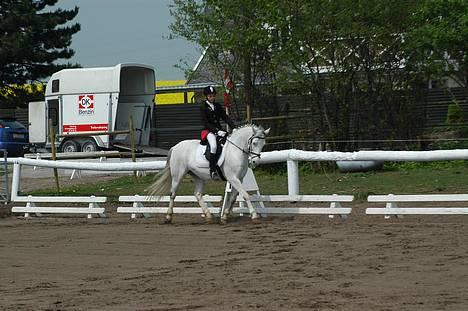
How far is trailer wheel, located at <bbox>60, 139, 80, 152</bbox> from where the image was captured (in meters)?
Result: 38.5

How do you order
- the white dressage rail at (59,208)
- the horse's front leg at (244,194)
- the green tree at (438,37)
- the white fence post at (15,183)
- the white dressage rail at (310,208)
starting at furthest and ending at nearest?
the green tree at (438,37) → the white fence post at (15,183) → the white dressage rail at (59,208) → the horse's front leg at (244,194) → the white dressage rail at (310,208)

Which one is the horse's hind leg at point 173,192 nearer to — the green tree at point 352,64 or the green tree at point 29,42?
the green tree at point 352,64

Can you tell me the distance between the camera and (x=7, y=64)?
57781mm

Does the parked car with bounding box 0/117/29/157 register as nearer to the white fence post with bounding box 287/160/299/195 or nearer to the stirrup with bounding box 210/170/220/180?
the white fence post with bounding box 287/160/299/195

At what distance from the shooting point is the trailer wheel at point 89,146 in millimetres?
37900

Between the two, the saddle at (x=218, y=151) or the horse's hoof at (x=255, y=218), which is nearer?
the horse's hoof at (x=255, y=218)

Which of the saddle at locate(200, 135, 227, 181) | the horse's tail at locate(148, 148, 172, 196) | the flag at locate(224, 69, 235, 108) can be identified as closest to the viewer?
the saddle at locate(200, 135, 227, 181)

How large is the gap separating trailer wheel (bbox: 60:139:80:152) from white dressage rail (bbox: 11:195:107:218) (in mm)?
16407

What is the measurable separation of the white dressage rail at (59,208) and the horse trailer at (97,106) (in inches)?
618

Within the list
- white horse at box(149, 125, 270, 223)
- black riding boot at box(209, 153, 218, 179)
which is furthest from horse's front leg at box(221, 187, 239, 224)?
black riding boot at box(209, 153, 218, 179)

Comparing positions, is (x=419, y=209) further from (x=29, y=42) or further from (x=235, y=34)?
(x=29, y=42)

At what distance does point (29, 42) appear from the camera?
56062 mm

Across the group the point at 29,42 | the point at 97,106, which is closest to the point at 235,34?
the point at 97,106

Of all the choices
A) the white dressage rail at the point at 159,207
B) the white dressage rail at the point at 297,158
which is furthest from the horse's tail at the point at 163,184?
the white dressage rail at the point at 297,158
